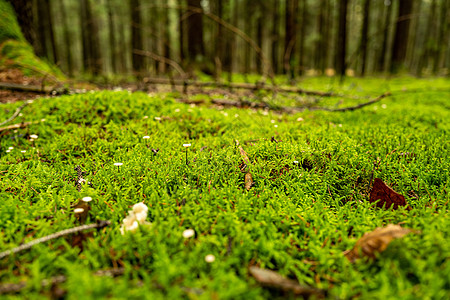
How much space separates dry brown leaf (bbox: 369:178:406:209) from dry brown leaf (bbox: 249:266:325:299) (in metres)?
1.09

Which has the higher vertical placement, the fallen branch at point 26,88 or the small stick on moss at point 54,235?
the fallen branch at point 26,88

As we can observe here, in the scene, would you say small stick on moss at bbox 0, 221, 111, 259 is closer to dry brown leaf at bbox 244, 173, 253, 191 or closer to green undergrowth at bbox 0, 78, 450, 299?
green undergrowth at bbox 0, 78, 450, 299

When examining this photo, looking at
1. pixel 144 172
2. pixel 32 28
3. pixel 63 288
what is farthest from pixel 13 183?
pixel 32 28

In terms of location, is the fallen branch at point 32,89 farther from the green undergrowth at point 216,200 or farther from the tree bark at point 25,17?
the tree bark at point 25,17

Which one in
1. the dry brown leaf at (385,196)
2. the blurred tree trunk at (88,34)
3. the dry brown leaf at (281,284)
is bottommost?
the dry brown leaf at (281,284)

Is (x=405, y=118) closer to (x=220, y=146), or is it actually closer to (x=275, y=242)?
(x=220, y=146)

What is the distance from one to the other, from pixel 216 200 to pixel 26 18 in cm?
812

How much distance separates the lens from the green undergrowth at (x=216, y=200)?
4.31 ft

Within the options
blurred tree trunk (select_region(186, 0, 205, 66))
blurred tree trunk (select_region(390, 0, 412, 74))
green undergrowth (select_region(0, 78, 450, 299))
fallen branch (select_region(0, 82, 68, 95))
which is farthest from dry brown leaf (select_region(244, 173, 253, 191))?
blurred tree trunk (select_region(390, 0, 412, 74))

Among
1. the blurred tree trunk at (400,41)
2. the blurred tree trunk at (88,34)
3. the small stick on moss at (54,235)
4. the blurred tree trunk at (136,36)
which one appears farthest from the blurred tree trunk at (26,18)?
the blurred tree trunk at (400,41)

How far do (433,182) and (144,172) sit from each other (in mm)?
2609

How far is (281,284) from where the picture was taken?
124 centimetres

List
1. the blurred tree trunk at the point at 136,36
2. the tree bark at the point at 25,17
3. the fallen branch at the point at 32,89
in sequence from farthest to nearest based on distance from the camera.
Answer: the blurred tree trunk at the point at 136,36
the tree bark at the point at 25,17
the fallen branch at the point at 32,89

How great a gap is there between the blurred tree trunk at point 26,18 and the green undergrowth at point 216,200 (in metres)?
4.19
